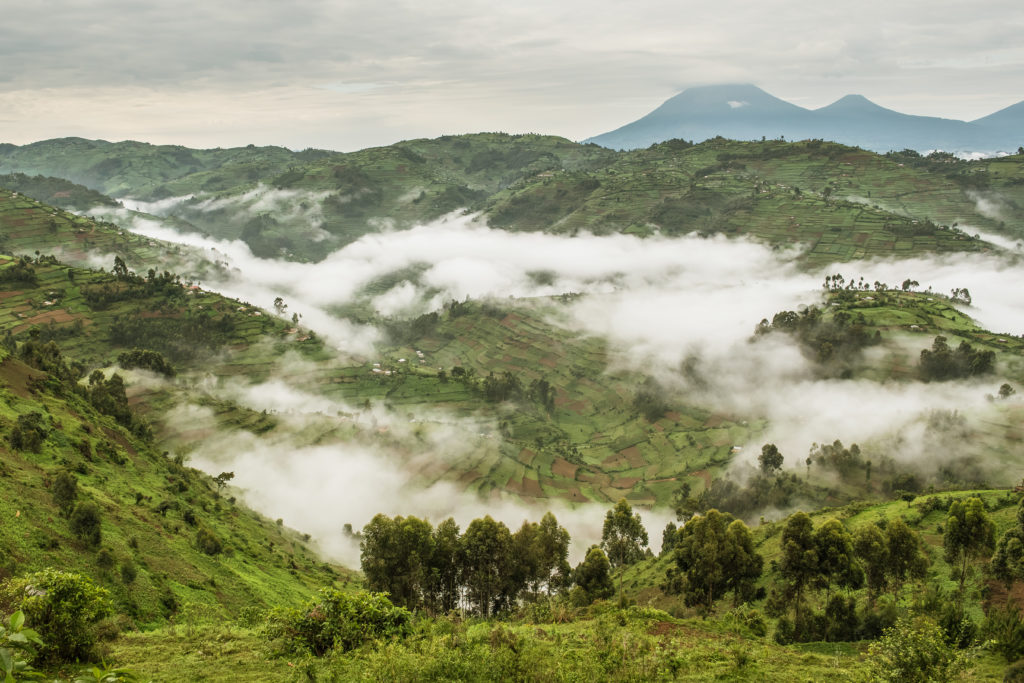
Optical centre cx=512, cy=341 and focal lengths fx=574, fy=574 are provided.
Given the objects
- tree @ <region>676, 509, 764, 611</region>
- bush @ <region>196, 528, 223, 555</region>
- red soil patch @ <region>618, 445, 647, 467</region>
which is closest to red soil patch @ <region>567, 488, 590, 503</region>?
red soil patch @ <region>618, 445, 647, 467</region>

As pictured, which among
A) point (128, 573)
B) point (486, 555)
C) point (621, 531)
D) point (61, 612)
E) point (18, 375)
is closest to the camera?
point (61, 612)

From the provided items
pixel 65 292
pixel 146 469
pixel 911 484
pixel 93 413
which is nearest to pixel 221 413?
pixel 93 413

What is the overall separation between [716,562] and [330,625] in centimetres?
3481

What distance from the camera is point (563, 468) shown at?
130625 millimetres

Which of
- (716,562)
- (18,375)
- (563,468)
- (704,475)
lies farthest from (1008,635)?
(563,468)

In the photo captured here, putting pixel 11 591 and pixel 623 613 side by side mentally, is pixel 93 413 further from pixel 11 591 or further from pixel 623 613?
pixel 623 613

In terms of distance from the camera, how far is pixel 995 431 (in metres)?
99.4

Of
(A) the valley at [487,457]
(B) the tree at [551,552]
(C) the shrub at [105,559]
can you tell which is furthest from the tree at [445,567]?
(C) the shrub at [105,559]

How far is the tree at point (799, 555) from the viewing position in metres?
43.8

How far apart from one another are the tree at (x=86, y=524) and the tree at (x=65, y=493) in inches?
83.9

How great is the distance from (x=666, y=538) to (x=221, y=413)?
256 feet

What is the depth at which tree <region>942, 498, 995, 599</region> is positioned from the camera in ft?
128

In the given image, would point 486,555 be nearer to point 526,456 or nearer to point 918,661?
point 918,661

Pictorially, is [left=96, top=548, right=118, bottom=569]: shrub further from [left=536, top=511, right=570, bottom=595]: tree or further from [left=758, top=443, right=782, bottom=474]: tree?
[left=758, top=443, right=782, bottom=474]: tree
